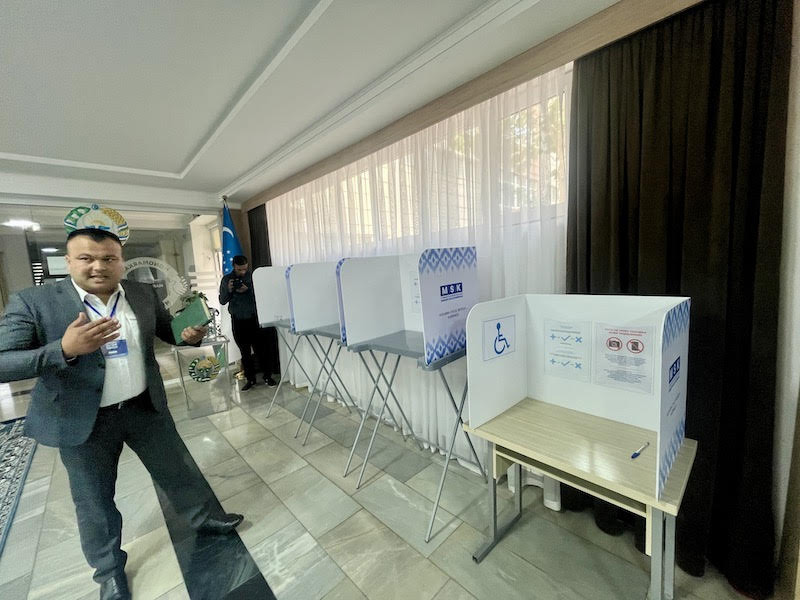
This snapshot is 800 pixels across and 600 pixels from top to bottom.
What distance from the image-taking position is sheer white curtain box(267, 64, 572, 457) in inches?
65.1

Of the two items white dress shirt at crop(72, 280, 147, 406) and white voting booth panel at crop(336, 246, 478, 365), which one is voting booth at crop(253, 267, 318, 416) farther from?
white dress shirt at crop(72, 280, 147, 406)

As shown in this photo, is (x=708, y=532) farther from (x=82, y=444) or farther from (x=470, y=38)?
(x=82, y=444)

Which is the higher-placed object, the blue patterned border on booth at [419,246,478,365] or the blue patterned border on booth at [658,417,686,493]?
the blue patterned border on booth at [419,246,478,365]


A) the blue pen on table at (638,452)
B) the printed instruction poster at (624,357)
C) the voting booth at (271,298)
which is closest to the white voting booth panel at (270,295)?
the voting booth at (271,298)

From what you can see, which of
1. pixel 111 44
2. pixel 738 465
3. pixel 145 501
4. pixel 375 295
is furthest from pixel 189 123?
pixel 738 465

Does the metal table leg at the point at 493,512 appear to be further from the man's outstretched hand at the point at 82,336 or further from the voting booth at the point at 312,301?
the man's outstretched hand at the point at 82,336

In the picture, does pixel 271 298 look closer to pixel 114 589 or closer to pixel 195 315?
pixel 195 315

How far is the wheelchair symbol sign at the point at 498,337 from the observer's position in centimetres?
128

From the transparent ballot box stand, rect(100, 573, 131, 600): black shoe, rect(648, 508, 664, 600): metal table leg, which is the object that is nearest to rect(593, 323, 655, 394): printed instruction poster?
rect(648, 508, 664, 600): metal table leg

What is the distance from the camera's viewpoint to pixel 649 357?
121cm

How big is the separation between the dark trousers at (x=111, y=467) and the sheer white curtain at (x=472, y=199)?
154cm

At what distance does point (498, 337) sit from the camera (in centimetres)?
134

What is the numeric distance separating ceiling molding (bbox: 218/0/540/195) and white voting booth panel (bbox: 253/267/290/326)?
43.7 inches

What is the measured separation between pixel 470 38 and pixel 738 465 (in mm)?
2151
